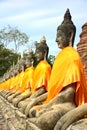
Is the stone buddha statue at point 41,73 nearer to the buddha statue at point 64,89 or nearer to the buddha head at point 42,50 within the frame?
the buddha head at point 42,50

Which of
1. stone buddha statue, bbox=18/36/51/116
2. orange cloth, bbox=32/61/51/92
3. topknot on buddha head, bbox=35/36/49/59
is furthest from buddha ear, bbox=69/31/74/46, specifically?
topknot on buddha head, bbox=35/36/49/59

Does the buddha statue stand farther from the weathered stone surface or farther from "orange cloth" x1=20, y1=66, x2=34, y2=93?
"orange cloth" x1=20, y1=66, x2=34, y2=93

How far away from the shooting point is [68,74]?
263 inches

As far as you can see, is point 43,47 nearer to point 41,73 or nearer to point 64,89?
point 41,73

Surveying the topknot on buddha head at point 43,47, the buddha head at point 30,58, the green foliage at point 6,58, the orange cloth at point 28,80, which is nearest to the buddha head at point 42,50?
the topknot on buddha head at point 43,47

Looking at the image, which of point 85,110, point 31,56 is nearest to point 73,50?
point 85,110

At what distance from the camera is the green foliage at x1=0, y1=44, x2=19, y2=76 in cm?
5516

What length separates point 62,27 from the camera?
7516mm

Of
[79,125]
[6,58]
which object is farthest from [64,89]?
[6,58]

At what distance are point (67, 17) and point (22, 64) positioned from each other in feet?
28.0

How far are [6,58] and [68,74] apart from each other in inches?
1995

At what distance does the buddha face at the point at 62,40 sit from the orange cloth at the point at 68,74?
233 millimetres

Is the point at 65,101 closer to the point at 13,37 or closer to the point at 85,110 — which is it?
the point at 85,110

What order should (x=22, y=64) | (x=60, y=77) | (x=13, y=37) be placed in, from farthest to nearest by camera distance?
(x=13, y=37) → (x=22, y=64) → (x=60, y=77)
